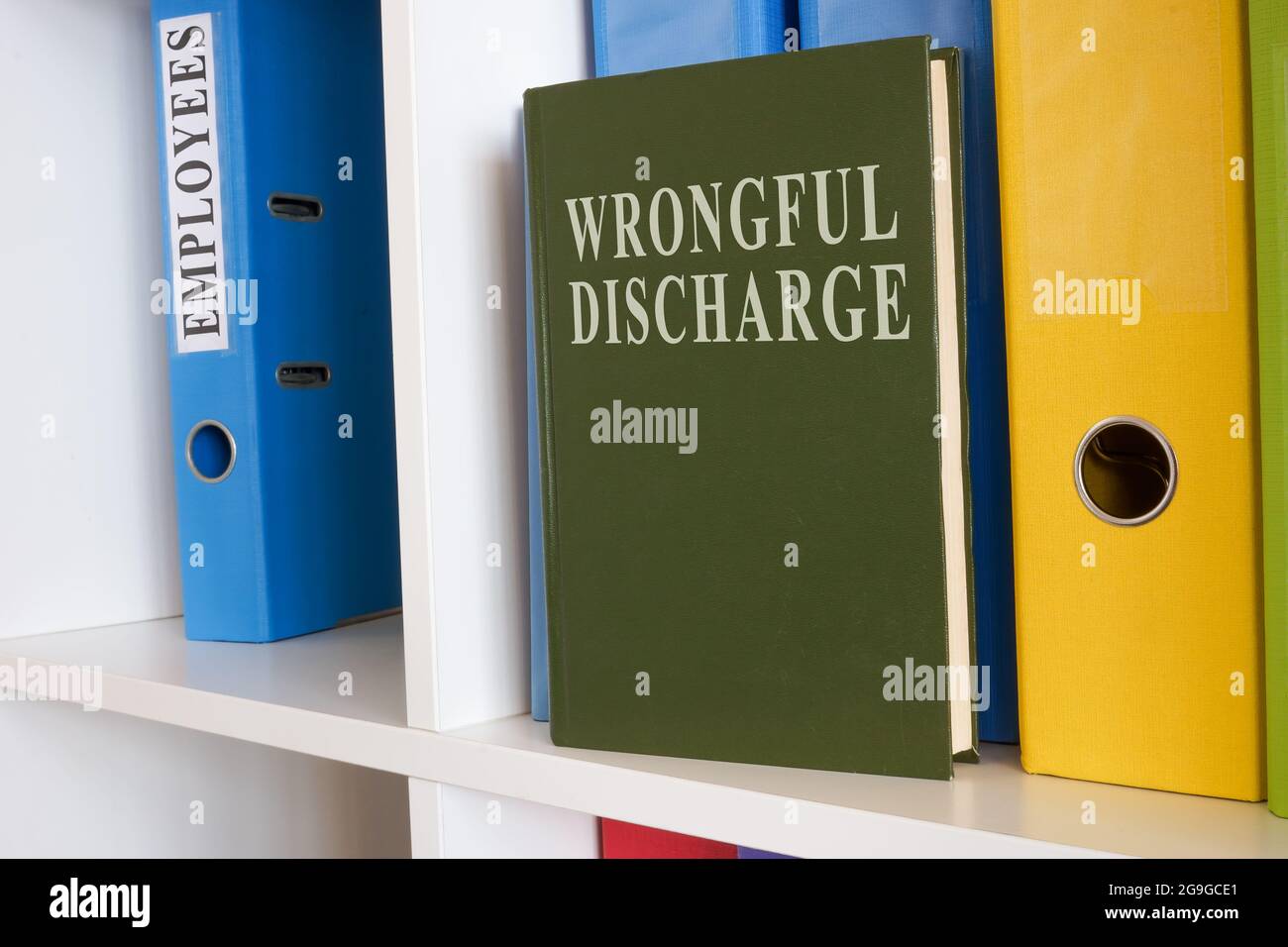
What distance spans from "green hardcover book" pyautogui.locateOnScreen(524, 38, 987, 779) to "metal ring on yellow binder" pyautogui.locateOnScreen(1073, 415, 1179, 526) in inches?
2.0

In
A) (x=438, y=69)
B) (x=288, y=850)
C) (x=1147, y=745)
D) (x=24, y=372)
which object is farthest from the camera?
(x=288, y=850)

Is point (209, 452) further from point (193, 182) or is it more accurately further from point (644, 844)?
point (644, 844)

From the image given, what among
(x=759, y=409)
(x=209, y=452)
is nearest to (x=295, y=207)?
(x=209, y=452)

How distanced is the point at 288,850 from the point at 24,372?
0.48m

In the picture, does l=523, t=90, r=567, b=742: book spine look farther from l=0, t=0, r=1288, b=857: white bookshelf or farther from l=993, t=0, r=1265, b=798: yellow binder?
l=993, t=0, r=1265, b=798: yellow binder

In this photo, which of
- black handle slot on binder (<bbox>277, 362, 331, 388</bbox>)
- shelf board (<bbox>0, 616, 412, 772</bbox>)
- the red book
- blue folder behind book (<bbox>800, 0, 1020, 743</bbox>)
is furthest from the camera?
black handle slot on binder (<bbox>277, 362, 331, 388</bbox>)

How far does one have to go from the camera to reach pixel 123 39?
3.10 feet

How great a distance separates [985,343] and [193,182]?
0.59 metres

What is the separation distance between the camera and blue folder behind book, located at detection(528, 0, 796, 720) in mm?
575

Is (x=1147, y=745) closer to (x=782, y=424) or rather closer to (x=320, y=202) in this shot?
(x=782, y=424)

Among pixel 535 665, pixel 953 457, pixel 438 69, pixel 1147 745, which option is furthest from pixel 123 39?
pixel 1147 745

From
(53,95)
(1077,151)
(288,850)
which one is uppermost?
(53,95)

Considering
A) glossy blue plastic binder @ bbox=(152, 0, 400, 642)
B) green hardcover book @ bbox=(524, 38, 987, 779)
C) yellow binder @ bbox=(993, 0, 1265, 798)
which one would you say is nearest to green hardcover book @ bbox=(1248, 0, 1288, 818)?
yellow binder @ bbox=(993, 0, 1265, 798)

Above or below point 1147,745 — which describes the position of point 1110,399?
above
